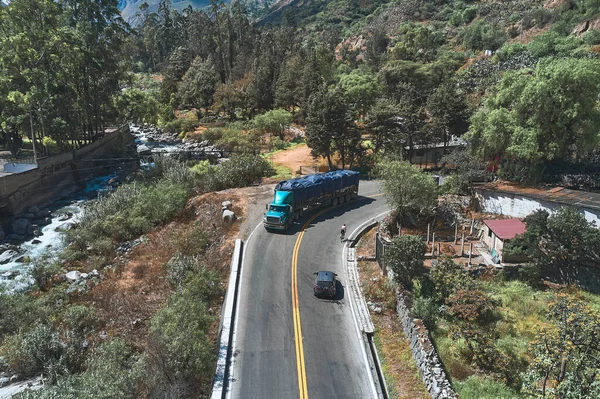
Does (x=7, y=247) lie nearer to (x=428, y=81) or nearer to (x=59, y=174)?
(x=59, y=174)

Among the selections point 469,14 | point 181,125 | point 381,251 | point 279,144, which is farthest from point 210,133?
point 469,14

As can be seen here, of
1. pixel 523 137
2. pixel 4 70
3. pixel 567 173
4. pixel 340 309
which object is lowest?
pixel 340 309

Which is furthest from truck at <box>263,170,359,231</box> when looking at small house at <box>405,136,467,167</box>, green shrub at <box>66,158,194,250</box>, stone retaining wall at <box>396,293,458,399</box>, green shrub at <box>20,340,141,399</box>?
green shrub at <box>20,340,141,399</box>

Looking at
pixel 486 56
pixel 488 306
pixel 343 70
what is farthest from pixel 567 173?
pixel 343 70

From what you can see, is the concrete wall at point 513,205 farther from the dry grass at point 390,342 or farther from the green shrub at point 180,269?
the green shrub at point 180,269

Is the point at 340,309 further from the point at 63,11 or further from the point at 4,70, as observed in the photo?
the point at 63,11

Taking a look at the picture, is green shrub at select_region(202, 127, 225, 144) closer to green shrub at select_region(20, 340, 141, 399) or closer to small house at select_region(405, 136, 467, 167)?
small house at select_region(405, 136, 467, 167)

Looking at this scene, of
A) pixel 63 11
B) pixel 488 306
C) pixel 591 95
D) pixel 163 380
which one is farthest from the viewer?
pixel 63 11
